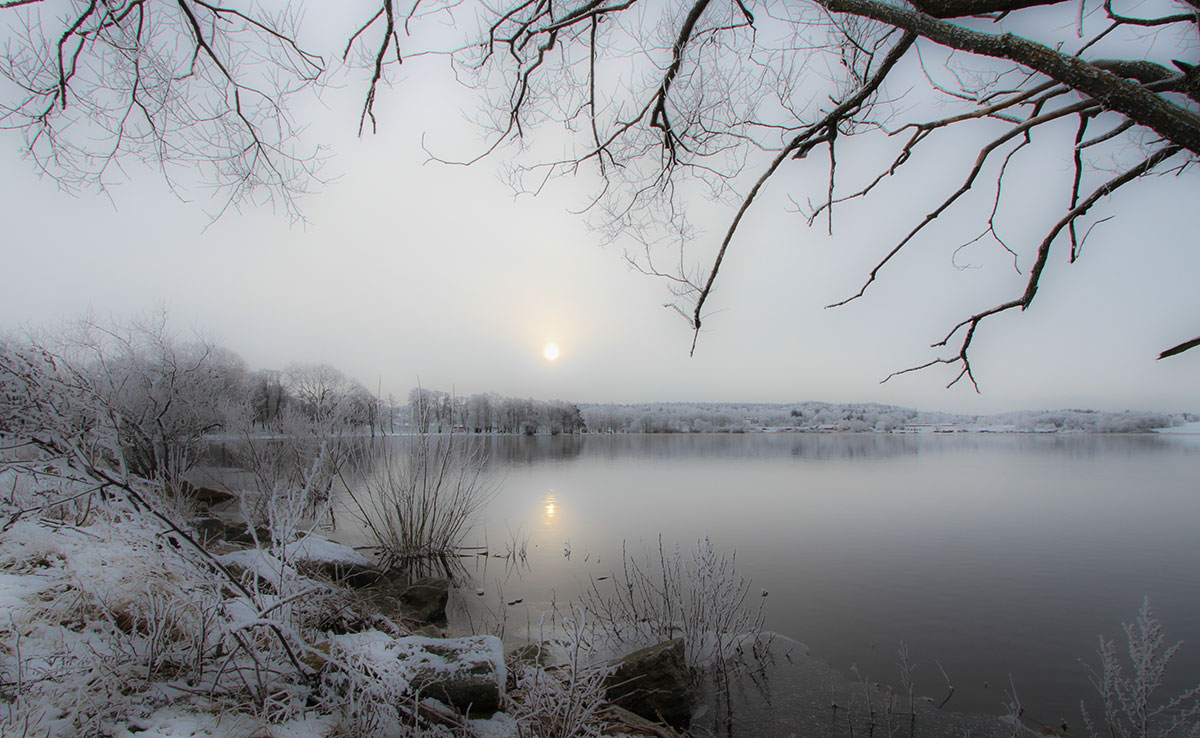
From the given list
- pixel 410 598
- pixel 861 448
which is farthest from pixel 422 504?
pixel 861 448

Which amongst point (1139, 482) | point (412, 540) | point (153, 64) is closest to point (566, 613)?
point (412, 540)

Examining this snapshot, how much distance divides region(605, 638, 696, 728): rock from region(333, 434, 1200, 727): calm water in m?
2.61

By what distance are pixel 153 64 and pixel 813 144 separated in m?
4.25

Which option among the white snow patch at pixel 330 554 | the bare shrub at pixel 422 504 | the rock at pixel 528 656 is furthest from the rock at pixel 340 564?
the rock at pixel 528 656

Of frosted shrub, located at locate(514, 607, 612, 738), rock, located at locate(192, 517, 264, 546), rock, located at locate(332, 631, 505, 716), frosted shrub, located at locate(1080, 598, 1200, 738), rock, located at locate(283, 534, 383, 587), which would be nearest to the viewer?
frosted shrub, located at locate(514, 607, 612, 738)

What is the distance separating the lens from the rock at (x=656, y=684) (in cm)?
436

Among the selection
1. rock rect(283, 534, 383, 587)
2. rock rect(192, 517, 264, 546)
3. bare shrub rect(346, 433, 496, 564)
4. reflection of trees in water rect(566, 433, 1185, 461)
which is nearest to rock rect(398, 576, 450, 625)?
rock rect(283, 534, 383, 587)

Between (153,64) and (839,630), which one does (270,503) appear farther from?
(839,630)

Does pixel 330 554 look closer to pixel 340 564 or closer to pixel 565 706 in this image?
pixel 340 564

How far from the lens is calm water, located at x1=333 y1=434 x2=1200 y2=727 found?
6.69 meters

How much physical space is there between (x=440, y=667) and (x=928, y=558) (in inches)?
446

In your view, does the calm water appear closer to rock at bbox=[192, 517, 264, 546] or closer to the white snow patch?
the white snow patch

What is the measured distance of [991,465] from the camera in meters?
30.7

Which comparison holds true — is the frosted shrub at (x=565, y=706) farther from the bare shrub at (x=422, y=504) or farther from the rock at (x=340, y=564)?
the bare shrub at (x=422, y=504)
